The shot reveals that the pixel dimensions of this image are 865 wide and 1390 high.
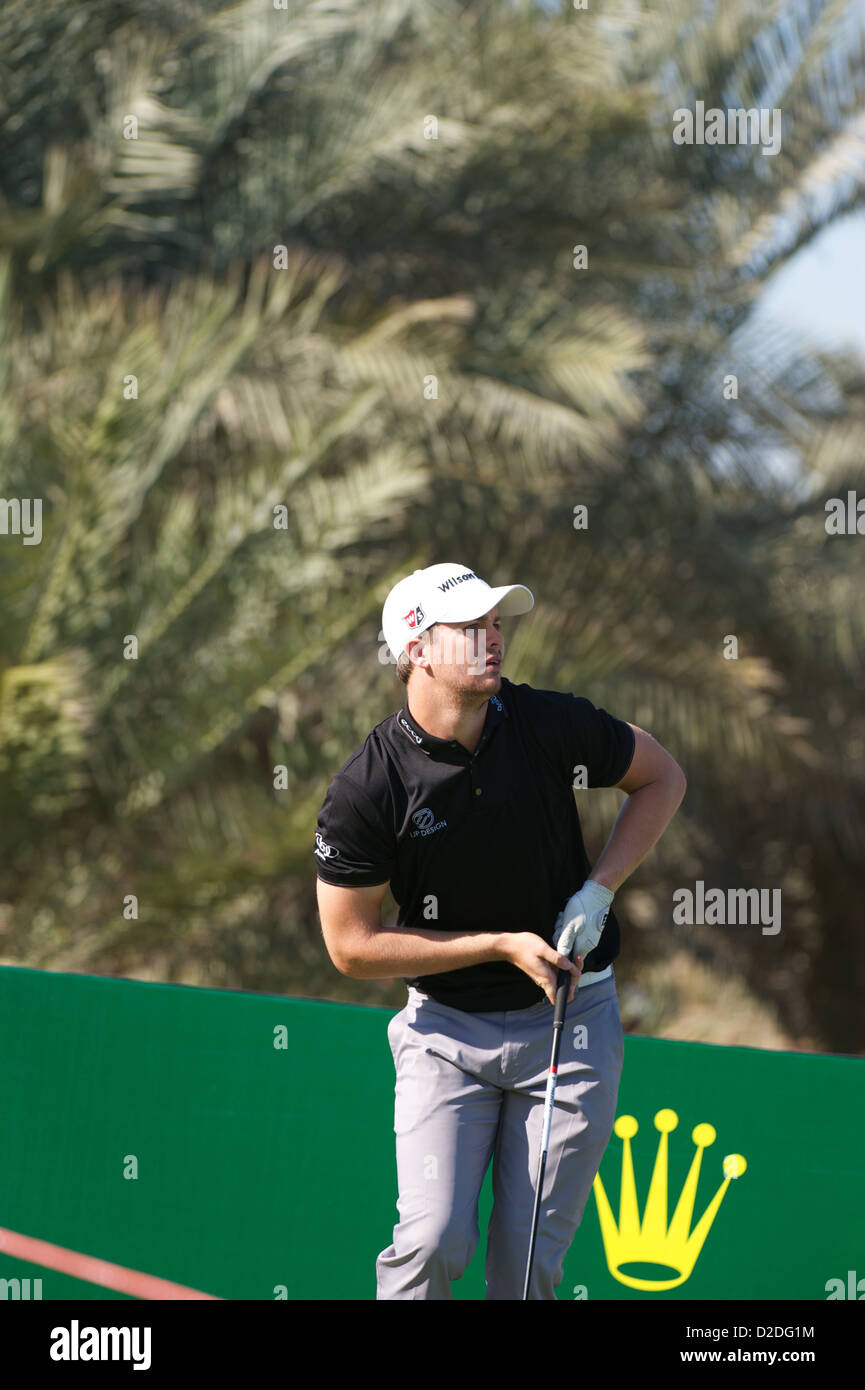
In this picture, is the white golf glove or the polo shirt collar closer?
the white golf glove

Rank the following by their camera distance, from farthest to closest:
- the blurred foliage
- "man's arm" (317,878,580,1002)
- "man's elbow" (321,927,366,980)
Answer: the blurred foliage < "man's elbow" (321,927,366,980) < "man's arm" (317,878,580,1002)

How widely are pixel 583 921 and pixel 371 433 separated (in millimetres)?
7076

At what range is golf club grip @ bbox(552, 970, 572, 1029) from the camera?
316cm

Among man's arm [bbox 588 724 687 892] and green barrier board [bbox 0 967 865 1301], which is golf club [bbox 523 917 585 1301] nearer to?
man's arm [bbox 588 724 687 892]

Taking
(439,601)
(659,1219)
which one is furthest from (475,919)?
(659,1219)

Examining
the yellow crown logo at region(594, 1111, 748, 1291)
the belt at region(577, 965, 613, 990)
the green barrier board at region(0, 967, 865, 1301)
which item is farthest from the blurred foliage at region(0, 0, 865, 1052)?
the belt at region(577, 965, 613, 990)

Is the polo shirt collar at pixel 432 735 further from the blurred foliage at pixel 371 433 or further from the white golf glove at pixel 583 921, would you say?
the blurred foliage at pixel 371 433

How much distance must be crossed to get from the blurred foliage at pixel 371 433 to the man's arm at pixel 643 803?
16.5 ft

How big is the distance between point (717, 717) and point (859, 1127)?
6.10 metres

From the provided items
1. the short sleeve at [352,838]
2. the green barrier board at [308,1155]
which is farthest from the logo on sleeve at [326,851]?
the green barrier board at [308,1155]

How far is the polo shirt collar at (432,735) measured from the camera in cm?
331

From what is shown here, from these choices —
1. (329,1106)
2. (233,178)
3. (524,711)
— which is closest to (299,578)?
(233,178)
